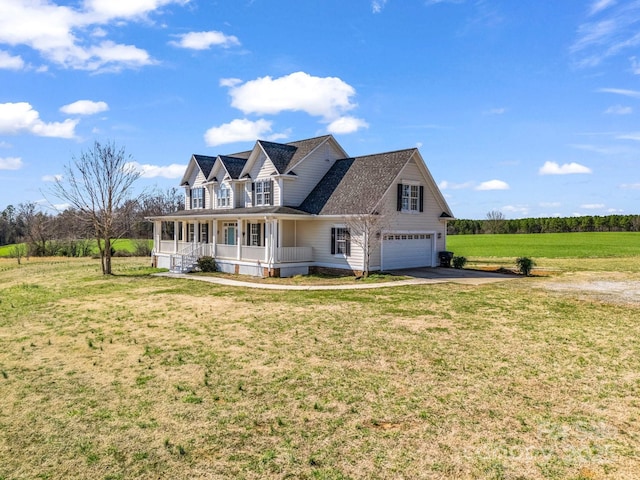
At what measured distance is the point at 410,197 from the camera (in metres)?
25.3

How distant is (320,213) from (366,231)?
348cm

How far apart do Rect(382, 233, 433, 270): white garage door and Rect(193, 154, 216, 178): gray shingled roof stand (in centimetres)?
1551

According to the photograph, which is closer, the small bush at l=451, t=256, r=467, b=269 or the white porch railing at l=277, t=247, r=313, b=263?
the white porch railing at l=277, t=247, r=313, b=263

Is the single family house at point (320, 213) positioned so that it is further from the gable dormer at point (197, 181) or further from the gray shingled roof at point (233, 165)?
the gable dormer at point (197, 181)

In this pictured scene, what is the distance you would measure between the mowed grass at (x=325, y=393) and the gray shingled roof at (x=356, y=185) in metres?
9.72

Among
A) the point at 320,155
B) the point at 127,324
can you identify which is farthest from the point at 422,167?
the point at 127,324

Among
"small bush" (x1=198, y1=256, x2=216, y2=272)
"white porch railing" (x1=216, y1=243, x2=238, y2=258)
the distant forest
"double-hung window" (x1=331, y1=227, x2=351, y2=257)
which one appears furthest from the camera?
the distant forest

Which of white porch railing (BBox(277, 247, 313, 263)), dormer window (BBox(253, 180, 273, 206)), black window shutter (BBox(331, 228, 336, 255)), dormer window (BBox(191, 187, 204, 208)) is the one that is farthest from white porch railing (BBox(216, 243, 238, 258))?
dormer window (BBox(191, 187, 204, 208))

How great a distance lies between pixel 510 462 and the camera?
17.9 ft

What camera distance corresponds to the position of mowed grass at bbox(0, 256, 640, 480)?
219 inches

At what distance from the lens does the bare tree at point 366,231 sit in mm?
22156

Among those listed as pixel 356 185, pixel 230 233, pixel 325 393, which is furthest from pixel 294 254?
pixel 325 393

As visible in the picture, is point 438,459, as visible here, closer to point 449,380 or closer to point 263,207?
point 449,380

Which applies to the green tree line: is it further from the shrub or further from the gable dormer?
the shrub
